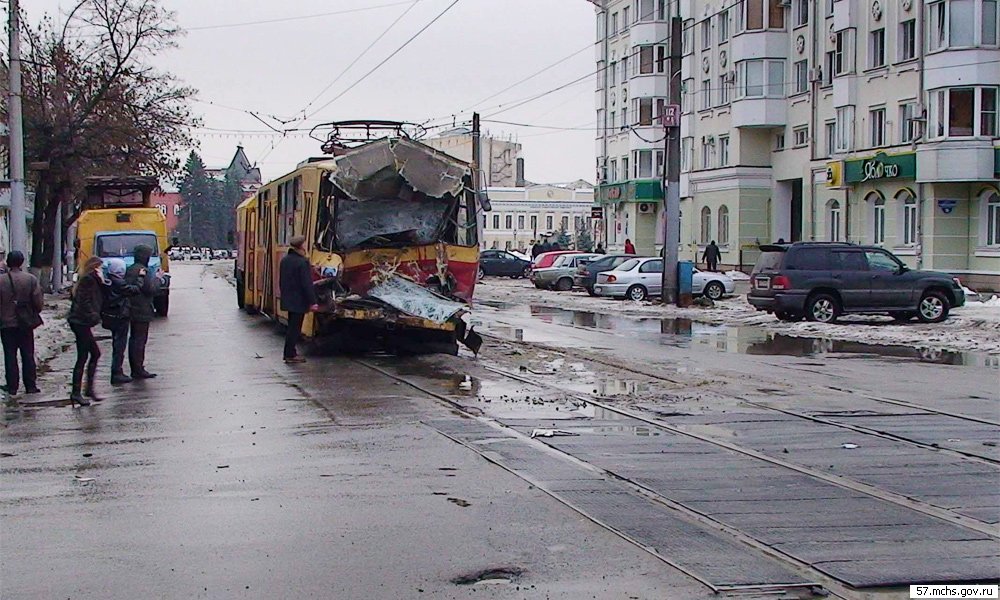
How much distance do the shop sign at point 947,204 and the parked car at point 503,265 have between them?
78.3 feet

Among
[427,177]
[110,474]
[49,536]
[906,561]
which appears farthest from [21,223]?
[906,561]

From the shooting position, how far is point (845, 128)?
44.8m

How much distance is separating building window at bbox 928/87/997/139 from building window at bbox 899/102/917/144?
1.45 meters

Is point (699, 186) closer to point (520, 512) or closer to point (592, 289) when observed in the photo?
point (592, 289)

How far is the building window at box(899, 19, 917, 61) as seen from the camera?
41.0m

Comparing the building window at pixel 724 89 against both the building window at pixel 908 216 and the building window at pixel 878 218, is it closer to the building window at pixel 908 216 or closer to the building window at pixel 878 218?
the building window at pixel 878 218

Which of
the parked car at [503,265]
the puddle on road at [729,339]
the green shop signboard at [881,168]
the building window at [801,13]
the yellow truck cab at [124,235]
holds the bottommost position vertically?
the puddle on road at [729,339]

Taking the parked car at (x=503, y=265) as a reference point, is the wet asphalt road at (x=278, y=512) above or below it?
below

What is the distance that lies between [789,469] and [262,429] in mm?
4721

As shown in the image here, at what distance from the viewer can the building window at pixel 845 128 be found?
44.4 meters

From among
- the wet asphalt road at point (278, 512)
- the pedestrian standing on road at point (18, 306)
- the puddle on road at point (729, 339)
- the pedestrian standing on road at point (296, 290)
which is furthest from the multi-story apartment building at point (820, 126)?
the pedestrian standing on road at point (18, 306)

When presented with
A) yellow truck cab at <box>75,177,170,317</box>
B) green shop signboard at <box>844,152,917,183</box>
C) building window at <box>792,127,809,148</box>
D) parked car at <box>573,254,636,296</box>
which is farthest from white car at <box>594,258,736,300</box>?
building window at <box>792,127,809,148</box>

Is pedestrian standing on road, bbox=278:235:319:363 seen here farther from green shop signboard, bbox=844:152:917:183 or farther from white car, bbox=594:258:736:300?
green shop signboard, bbox=844:152:917:183

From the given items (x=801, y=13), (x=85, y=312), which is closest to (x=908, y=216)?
(x=801, y=13)
